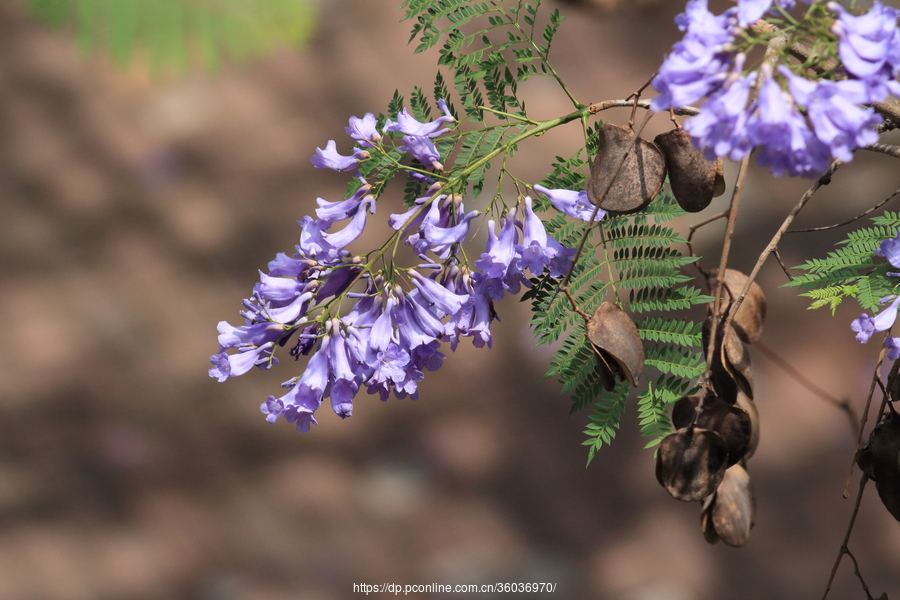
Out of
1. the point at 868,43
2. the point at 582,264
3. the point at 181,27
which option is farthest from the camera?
the point at 181,27

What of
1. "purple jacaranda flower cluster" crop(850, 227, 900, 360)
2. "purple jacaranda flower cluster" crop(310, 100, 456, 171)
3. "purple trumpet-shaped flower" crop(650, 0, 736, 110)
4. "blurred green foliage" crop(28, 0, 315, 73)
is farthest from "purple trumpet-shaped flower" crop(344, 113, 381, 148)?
"blurred green foliage" crop(28, 0, 315, 73)

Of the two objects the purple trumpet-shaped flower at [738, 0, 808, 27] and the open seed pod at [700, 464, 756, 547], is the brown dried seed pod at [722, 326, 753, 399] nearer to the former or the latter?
the open seed pod at [700, 464, 756, 547]

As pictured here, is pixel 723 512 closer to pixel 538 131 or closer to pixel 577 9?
pixel 538 131

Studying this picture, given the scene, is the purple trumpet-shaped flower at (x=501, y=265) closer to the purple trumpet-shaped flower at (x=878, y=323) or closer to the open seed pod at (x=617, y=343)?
the open seed pod at (x=617, y=343)

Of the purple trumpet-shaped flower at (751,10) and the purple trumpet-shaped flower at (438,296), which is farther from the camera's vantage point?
the purple trumpet-shaped flower at (438,296)

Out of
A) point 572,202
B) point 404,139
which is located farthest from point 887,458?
point 404,139

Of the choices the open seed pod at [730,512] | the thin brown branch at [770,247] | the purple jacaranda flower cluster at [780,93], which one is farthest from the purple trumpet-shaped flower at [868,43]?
the open seed pod at [730,512]

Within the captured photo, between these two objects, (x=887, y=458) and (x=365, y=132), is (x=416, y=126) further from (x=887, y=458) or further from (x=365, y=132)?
(x=887, y=458)
